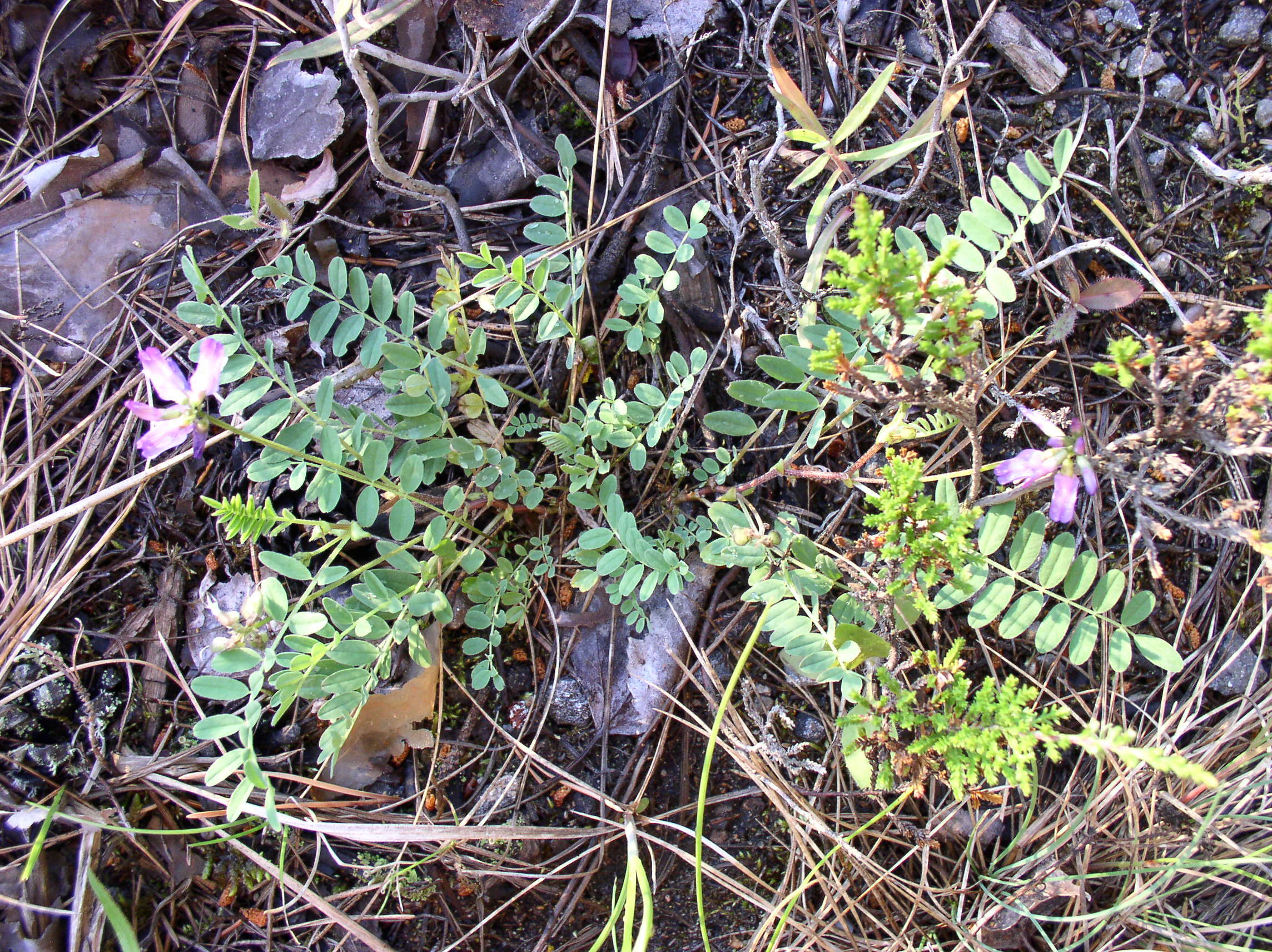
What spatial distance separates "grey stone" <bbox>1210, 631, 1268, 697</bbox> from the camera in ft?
8.95

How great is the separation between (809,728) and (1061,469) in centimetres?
129

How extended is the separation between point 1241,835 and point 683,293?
8.20 ft

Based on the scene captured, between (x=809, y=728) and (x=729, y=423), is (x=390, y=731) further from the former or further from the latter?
(x=729, y=423)

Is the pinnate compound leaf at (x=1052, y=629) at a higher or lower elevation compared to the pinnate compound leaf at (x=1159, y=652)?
lower

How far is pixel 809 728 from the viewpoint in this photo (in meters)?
2.80

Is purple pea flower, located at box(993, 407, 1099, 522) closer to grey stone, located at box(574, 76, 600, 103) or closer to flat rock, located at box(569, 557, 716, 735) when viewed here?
Answer: flat rock, located at box(569, 557, 716, 735)

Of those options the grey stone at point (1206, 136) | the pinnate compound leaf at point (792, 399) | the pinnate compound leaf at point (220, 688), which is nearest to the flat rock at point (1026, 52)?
the grey stone at point (1206, 136)

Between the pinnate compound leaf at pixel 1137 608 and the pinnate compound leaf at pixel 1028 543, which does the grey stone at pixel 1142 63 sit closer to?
the pinnate compound leaf at pixel 1028 543

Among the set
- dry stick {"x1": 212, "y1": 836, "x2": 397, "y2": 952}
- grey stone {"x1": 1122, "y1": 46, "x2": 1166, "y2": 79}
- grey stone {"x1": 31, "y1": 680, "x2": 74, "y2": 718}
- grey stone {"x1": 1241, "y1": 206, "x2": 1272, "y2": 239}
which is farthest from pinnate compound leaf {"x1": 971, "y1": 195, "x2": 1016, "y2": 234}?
grey stone {"x1": 31, "y1": 680, "x2": 74, "y2": 718}

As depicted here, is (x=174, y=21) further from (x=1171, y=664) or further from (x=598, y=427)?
(x=1171, y=664)

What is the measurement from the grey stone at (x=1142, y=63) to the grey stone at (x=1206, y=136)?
24 cm

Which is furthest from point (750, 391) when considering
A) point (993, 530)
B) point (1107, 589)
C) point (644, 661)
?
point (1107, 589)

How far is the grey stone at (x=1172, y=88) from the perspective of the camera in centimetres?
280

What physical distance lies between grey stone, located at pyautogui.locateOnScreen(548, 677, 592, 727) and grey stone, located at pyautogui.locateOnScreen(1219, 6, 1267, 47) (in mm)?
3088
